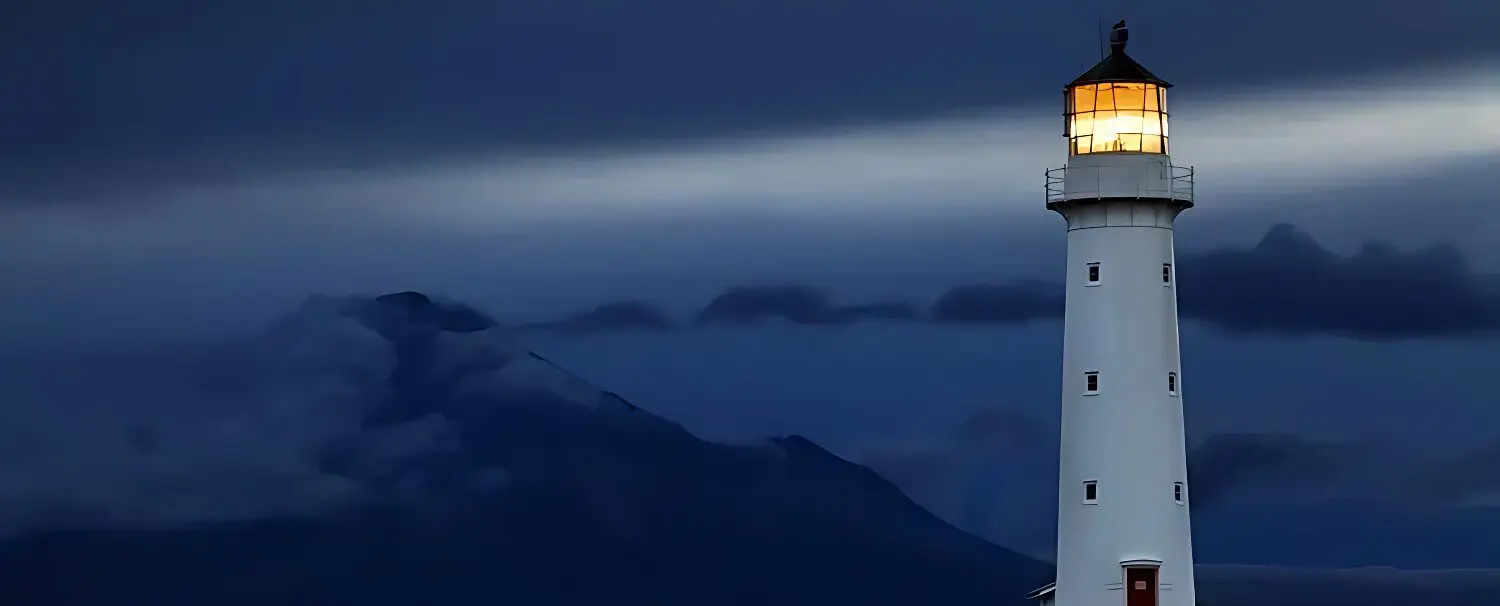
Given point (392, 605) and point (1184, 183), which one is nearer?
point (1184, 183)

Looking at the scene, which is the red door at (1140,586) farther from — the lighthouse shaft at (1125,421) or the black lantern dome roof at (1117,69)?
the black lantern dome roof at (1117,69)

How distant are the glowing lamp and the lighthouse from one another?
334mm

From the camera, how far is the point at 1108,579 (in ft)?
149

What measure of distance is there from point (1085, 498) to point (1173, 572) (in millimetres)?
1985

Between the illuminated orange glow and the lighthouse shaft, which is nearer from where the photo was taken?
the lighthouse shaft

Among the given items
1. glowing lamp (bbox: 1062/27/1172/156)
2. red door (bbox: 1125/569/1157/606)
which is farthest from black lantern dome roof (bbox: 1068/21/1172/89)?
red door (bbox: 1125/569/1157/606)

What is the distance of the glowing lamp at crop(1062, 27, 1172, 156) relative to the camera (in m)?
46.4

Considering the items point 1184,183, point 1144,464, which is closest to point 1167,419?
point 1144,464

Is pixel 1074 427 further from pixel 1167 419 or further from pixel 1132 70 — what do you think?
pixel 1132 70

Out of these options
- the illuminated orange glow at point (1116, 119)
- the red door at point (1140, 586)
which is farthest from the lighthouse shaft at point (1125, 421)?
the illuminated orange glow at point (1116, 119)

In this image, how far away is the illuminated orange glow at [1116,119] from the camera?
4634 cm

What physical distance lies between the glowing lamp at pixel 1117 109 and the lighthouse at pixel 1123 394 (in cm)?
33

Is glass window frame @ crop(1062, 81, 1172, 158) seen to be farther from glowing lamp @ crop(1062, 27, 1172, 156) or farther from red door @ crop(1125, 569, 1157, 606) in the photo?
red door @ crop(1125, 569, 1157, 606)

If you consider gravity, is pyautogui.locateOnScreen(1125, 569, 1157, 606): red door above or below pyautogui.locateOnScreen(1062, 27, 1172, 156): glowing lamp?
below
